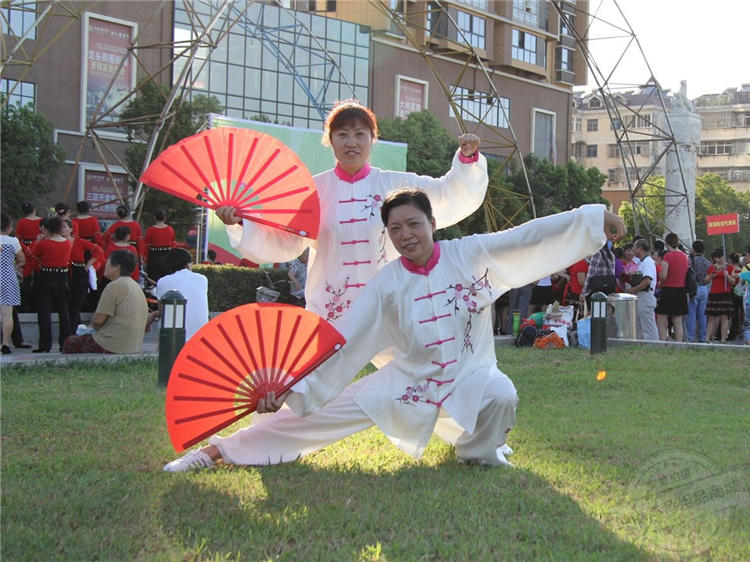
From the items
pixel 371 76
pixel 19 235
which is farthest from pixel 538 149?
pixel 19 235

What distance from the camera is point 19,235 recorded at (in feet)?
37.8

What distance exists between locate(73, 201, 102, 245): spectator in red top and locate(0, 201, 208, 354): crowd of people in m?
0.01

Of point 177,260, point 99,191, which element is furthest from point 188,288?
point 99,191

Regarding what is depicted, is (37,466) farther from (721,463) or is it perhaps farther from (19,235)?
(19,235)

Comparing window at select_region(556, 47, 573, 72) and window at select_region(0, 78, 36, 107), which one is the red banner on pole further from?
window at select_region(556, 47, 573, 72)

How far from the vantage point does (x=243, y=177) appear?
4.97 meters

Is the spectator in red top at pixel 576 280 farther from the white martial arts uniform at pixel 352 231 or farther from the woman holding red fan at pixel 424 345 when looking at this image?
the woman holding red fan at pixel 424 345

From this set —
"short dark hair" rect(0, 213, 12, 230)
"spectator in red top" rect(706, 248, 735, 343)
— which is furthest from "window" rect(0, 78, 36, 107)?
"spectator in red top" rect(706, 248, 735, 343)

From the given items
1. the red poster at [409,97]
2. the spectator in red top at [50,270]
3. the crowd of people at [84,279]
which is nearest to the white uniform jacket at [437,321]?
the crowd of people at [84,279]

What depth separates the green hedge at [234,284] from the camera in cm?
1500

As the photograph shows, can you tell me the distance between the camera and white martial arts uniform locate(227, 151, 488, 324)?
5070mm

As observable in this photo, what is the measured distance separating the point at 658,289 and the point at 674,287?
597 mm

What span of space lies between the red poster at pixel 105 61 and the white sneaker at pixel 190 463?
1273 inches

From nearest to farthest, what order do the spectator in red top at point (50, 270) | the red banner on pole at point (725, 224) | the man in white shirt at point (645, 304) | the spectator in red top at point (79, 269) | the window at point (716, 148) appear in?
the spectator in red top at point (50, 270)
the spectator in red top at point (79, 269)
the man in white shirt at point (645, 304)
the red banner on pole at point (725, 224)
the window at point (716, 148)
